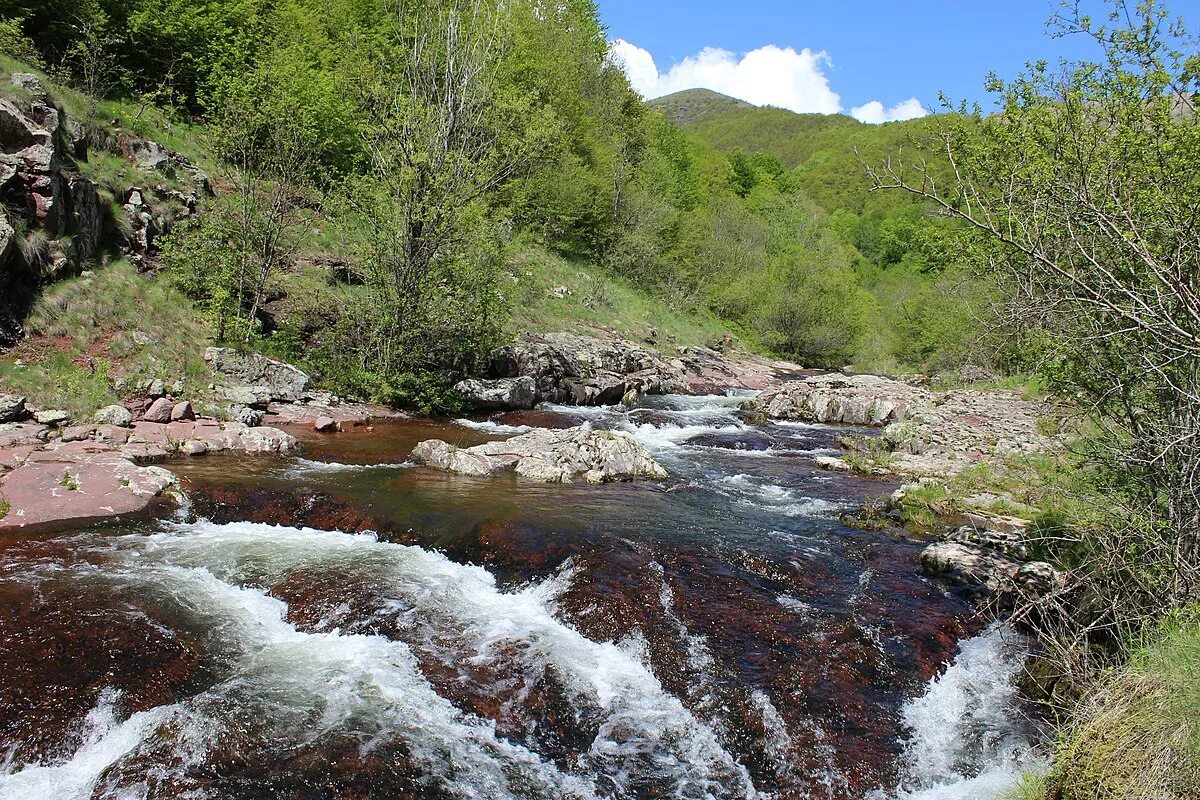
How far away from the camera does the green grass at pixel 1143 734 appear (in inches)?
161

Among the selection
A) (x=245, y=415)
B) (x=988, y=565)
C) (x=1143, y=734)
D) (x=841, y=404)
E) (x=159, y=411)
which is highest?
(x=1143, y=734)

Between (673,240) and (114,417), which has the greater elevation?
(673,240)

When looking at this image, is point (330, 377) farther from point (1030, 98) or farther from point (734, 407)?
point (1030, 98)

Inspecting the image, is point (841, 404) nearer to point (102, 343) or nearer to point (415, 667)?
point (415, 667)

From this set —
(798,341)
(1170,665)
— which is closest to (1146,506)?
(1170,665)

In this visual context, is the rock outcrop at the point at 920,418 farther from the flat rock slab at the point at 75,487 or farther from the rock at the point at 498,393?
the flat rock slab at the point at 75,487

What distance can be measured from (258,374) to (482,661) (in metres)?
12.9

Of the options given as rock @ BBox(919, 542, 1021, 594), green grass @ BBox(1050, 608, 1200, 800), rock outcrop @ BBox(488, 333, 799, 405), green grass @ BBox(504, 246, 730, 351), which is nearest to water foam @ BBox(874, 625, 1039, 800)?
green grass @ BBox(1050, 608, 1200, 800)

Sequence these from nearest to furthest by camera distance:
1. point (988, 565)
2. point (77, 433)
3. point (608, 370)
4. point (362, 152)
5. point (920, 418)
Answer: point (988, 565) < point (77, 433) < point (920, 418) < point (362, 152) < point (608, 370)

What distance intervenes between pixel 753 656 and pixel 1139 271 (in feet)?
16.8

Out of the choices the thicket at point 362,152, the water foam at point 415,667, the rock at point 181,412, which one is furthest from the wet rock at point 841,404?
the water foam at point 415,667

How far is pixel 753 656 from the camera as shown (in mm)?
6895

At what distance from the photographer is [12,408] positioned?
11797 mm

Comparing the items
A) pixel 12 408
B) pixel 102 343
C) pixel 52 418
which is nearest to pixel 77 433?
pixel 52 418
